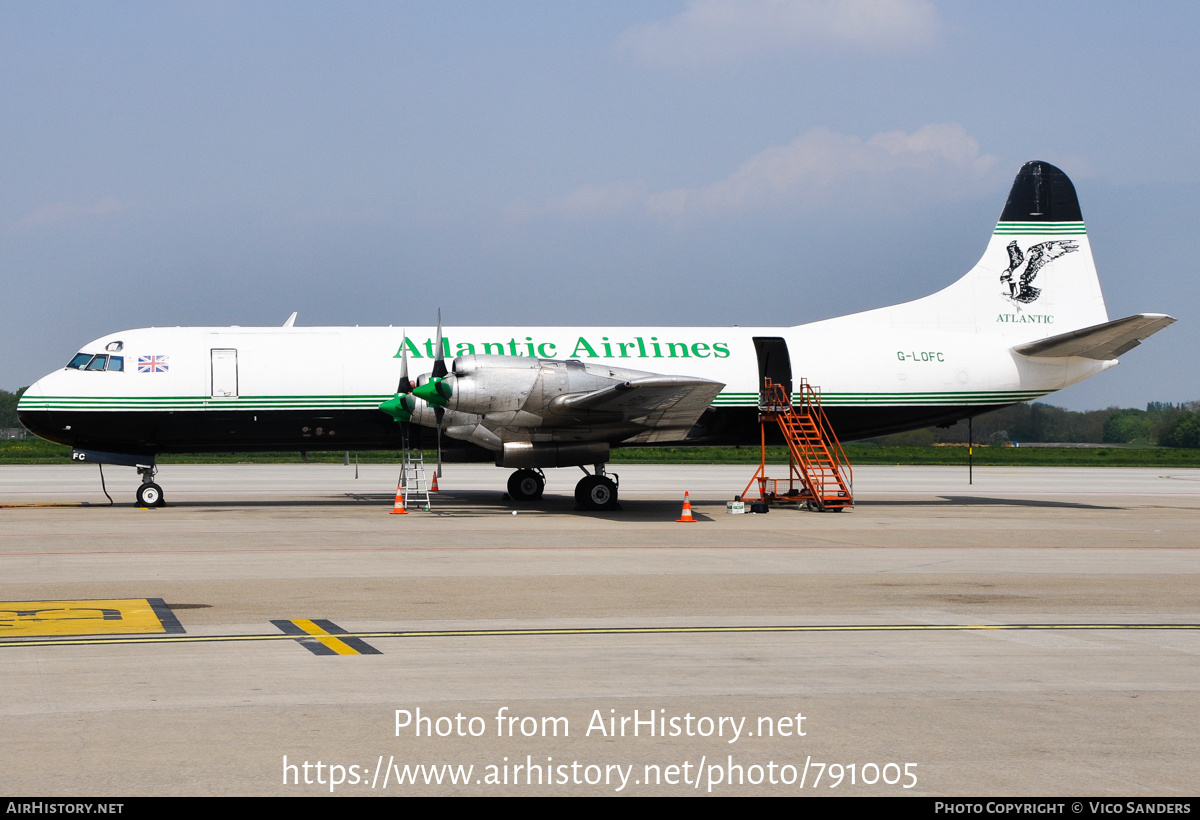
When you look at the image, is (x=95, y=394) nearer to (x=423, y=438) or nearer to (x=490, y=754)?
(x=423, y=438)

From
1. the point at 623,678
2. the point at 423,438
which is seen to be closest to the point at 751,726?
the point at 623,678

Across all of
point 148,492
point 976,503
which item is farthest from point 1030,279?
point 148,492

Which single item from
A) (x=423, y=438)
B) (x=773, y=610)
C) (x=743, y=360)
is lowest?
(x=773, y=610)

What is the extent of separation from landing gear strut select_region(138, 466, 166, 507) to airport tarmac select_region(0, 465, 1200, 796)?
16.8ft

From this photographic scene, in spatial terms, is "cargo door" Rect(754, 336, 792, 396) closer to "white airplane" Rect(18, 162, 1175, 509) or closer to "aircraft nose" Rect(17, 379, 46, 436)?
"white airplane" Rect(18, 162, 1175, 509)

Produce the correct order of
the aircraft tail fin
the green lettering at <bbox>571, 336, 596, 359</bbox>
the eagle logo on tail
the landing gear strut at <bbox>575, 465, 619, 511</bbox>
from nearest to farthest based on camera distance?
the landing gear strut at <bbox>575, 465, 619, 511</bbox>, the green lettering at <bbox>571, 336, 596, 359</bbox>, the aircraft tail fin, the eagle logo on tail

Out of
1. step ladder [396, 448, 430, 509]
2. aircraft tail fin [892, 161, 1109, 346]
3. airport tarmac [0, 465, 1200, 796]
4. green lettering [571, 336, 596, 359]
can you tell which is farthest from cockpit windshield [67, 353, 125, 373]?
aircraft tail fin [892, 161, 1109, 346]

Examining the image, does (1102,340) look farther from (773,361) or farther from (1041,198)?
(773,361)

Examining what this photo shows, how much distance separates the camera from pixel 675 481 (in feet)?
125

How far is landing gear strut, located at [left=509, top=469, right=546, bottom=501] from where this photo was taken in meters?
27.2

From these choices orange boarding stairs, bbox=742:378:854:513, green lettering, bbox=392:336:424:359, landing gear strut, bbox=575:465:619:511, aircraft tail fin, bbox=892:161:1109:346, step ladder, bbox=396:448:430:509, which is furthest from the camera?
aircraft tail fin, bbox=892:161:1109:346

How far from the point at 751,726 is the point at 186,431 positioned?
68.7 ft

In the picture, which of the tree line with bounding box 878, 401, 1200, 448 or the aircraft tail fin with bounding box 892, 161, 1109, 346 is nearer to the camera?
the aircraft tail fin with bounding box 892, 161, 1109, 346

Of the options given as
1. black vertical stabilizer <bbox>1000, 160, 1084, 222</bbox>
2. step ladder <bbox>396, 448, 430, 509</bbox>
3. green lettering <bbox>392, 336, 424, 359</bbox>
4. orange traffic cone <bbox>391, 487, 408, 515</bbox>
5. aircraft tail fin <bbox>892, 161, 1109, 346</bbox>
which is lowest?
orange traffic cone <bbox>391, 487, 408, 515</bbox>
